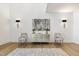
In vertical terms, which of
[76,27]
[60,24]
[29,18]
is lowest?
[76,27]

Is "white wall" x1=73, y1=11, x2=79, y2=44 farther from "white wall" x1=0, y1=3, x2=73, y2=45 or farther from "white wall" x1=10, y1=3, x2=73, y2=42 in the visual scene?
"white wall" x1=10, y1=3, x2=73, y2=42

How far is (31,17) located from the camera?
23.3 feet

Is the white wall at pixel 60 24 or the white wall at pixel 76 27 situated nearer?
the white wall at pixel 76 27

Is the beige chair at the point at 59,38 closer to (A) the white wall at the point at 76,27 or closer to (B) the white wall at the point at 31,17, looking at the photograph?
(B) the white wall at the point at 31,17

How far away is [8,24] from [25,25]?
1000mm

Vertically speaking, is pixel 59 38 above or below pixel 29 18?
below

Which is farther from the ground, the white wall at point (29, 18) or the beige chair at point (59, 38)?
the white wall at point (29, 18)

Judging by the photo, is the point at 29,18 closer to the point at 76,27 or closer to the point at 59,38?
the point at 59,38

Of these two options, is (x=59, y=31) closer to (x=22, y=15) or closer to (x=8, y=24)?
(x=22, y=15)

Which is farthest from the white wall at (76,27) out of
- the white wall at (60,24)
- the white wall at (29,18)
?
the white wall at (60,24)

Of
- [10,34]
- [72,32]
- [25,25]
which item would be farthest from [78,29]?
[10,34]

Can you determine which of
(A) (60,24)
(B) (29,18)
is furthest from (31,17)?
(A) (60,24)

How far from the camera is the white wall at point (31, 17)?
6.83m

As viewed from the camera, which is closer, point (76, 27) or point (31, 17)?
point (76, 27)
